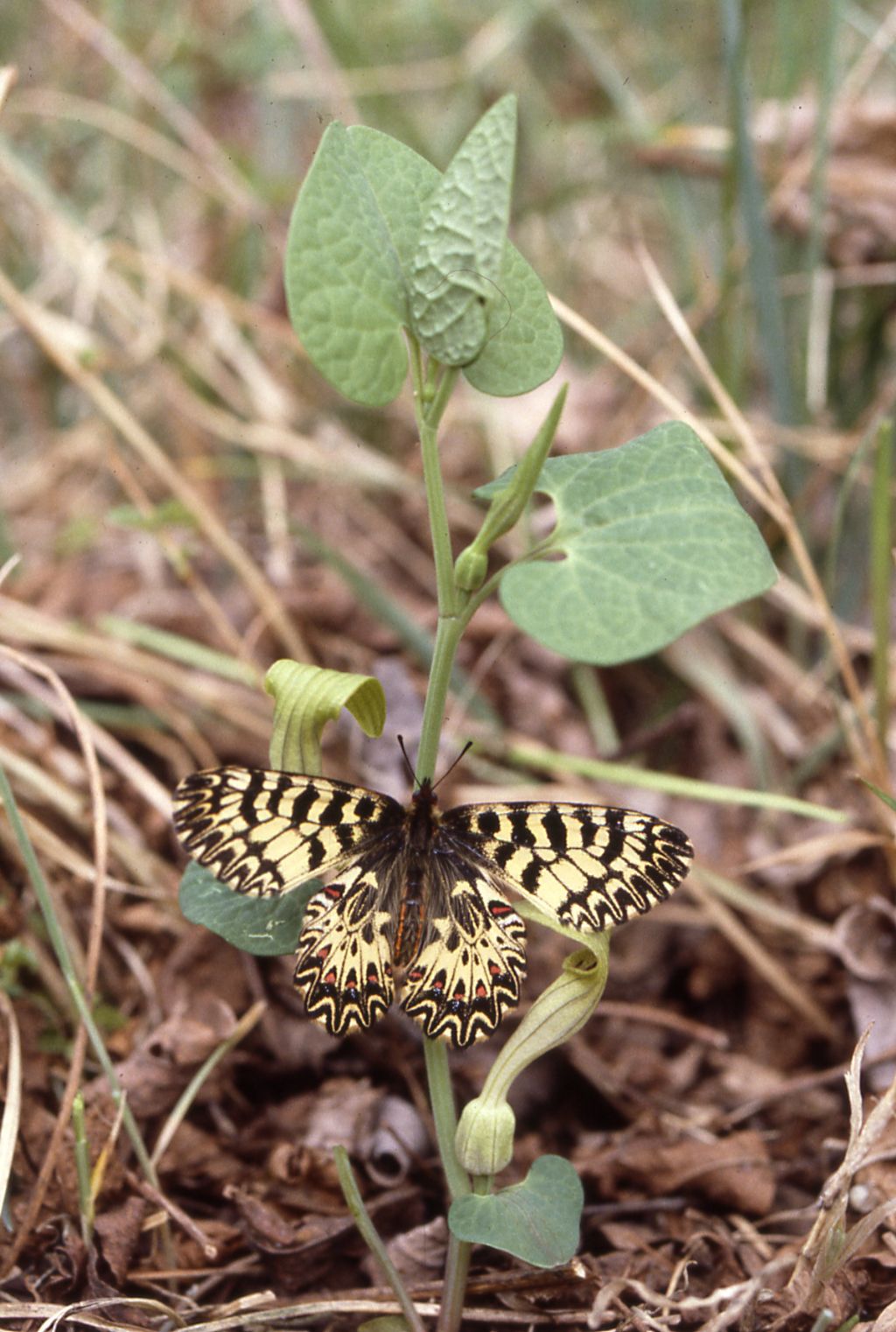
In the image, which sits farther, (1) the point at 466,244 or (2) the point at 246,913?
(2) the point at 246,913

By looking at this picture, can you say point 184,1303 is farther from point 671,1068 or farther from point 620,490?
point 620,490

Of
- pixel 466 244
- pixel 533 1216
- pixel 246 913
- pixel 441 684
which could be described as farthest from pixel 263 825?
pixel 466 244

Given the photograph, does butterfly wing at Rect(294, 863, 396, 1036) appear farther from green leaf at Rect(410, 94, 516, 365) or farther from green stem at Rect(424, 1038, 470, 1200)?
green leaf at Rect(410, 94, 516, 365)

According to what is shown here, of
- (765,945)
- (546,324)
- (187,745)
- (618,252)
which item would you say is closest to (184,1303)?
(187,745)

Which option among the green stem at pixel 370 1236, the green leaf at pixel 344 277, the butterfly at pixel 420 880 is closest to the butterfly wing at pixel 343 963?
the butterfly at pixel 420 880

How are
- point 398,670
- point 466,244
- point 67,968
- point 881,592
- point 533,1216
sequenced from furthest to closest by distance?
point 398,670
point 881,592
point 67,968
point 533,1216
point 466,244

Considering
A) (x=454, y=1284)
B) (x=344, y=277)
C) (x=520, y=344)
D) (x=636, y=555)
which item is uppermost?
(x=344, y=277)

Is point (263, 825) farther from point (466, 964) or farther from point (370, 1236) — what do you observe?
point (370, 1236)

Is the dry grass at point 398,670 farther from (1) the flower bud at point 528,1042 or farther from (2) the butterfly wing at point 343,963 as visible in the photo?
(2) the butterfly wing at point 343,963
